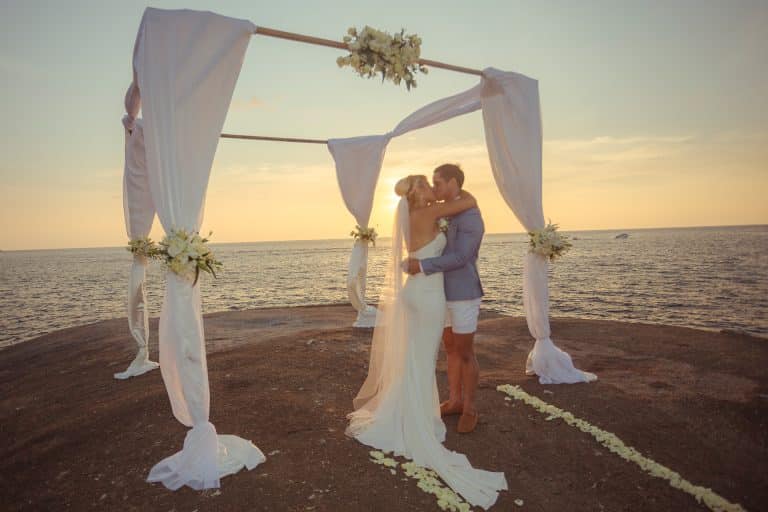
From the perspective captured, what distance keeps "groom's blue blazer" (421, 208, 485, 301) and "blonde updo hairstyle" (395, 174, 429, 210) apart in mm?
446

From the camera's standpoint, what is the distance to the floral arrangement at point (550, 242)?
5258 mm

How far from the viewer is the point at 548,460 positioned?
12.1ft

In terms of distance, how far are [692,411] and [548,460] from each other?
2.04 m

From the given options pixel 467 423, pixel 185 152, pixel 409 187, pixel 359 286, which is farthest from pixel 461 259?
pixel 359 286

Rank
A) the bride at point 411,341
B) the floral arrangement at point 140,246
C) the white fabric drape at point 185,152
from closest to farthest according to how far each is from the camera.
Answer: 1. the white fabric drape at point 185,152
2. the bride at point 411,341
3. the floral arrangement at point 140,246

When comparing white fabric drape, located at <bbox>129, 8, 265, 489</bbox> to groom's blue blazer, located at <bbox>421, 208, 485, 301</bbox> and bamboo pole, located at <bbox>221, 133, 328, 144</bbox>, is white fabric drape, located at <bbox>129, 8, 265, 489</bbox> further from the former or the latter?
bamboo pole, located at <bbox>221, 133, 328, 144</bbox>

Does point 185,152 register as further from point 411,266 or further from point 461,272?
point 461,272

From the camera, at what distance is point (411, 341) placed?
3.98 metres

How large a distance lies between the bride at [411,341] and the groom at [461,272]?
109mm

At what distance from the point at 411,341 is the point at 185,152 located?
252cm

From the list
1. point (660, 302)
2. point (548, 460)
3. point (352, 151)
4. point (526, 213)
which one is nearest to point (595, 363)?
point (526, 213)

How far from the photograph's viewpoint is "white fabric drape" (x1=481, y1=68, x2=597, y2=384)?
5285mm

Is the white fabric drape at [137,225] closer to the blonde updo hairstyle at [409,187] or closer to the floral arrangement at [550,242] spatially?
the blonde updo hairstyle at [409,187]

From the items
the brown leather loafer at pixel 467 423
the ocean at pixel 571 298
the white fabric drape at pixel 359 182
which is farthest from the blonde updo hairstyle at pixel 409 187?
the ocean at pixel 571 298
